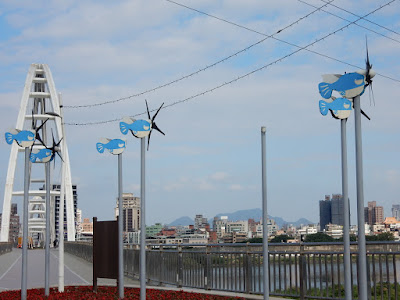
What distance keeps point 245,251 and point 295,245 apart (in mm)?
2117

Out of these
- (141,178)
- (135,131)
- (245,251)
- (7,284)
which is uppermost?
(135,131)

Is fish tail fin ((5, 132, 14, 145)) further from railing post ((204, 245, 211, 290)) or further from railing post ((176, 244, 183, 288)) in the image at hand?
railing post ((204, 245, 211, 290))

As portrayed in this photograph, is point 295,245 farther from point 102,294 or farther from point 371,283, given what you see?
point 102,294

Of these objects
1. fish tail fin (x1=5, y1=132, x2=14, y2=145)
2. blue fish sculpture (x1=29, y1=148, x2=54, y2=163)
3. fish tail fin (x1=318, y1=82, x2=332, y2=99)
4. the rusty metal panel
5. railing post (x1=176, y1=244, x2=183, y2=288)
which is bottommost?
railing post (x1=176, y1=244, x2=183, y2=288)

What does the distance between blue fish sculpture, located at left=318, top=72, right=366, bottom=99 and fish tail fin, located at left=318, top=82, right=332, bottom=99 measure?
0.31ft

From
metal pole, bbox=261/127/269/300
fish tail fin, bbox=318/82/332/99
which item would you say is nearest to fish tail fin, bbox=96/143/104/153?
metal pole, bbox=261/127/269/300

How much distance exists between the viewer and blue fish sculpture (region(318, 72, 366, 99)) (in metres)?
9.28

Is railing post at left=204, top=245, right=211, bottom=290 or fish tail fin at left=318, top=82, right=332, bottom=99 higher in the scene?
fish tail fin at left=318, top=82, right=332, bottom=99

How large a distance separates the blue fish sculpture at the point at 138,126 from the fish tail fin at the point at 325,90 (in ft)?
18.8

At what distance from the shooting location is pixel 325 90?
10.5 meters

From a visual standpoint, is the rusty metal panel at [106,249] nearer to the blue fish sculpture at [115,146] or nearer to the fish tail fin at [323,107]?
the blue fish sculpture at [115,146]

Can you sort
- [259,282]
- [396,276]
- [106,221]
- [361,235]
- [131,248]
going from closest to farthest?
[361,235] < [396,276] < [259,282] < [106,221] < [131,248]

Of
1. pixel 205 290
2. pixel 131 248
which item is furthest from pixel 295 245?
pixel 131 248

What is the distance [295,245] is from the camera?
50.4 feet
